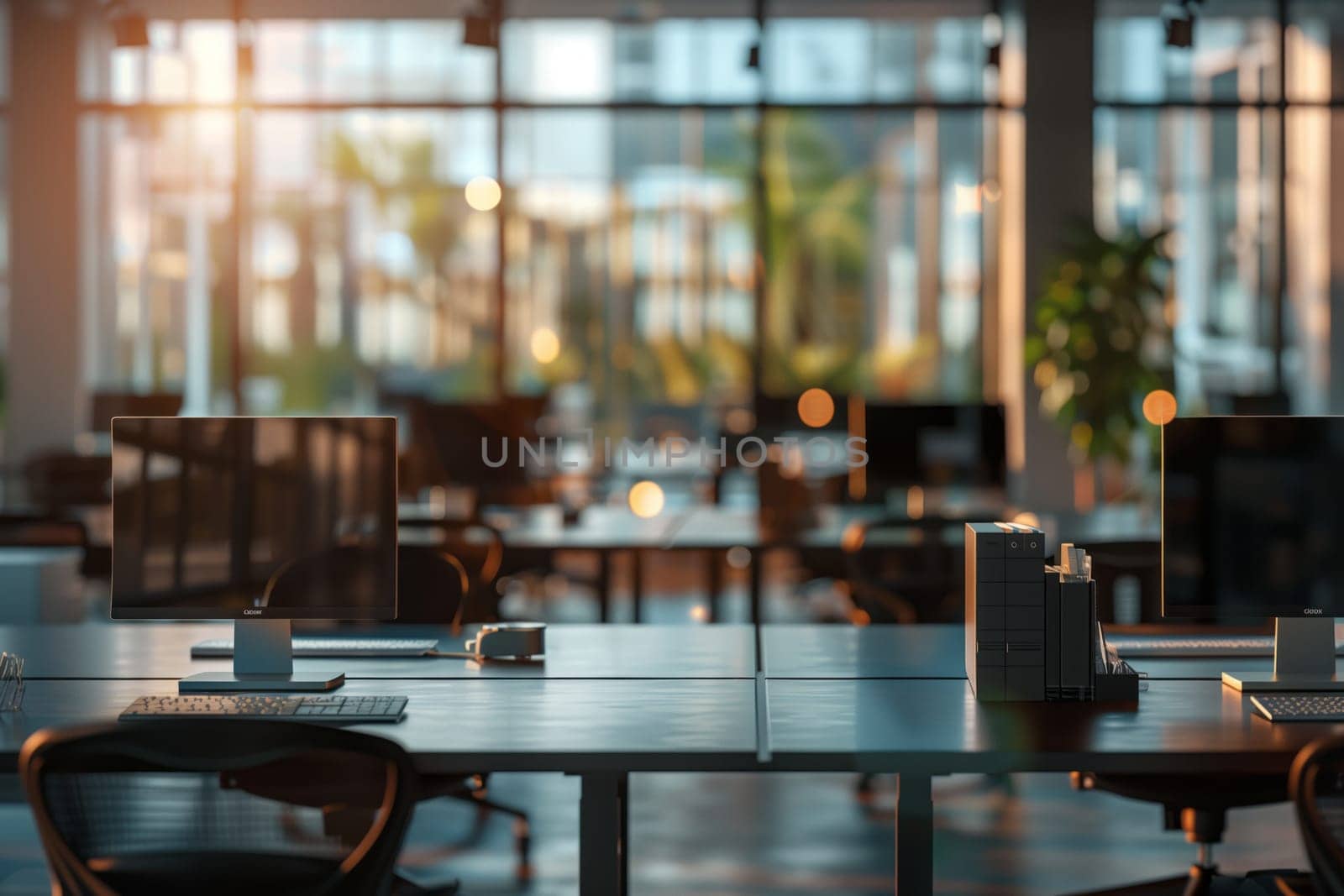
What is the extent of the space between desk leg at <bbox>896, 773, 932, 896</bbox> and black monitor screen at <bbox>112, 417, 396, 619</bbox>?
1033 mm

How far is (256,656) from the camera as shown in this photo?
105 inches

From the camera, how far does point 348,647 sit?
2.97 m

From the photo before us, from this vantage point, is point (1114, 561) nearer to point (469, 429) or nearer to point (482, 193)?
point (469, 429)

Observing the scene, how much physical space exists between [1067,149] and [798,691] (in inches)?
248

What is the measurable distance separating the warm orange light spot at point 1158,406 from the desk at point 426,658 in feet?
16.4

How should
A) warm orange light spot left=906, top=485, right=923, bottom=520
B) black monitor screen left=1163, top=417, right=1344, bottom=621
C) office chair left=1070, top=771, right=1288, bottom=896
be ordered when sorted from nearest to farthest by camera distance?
black monitor screen left=1163, top=417, right=1344, bottom=621, office chair left=1070, top=771, right=1288, bottom=896, warm orange light spot left=906, top=485, right=923, bottom=520

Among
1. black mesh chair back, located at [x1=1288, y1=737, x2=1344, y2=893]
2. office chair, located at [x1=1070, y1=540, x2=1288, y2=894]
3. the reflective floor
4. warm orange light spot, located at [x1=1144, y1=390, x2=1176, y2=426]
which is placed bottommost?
the reflective floor

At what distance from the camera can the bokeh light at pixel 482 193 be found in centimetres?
831

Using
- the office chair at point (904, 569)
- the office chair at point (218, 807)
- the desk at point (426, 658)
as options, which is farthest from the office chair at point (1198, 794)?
the office chair at point (904, 569)

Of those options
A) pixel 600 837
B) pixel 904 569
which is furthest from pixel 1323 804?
pixel 904 569

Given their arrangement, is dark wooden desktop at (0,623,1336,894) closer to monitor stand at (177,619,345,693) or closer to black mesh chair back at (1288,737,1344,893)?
monitor stand at (177,619,345,693)

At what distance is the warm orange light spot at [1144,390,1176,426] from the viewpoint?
7.73 metres

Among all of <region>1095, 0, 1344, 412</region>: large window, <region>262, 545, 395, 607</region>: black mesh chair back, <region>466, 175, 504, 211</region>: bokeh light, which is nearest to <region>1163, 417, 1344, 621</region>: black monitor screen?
<region>262, 545, 395, 607</region>: black mesh chair back

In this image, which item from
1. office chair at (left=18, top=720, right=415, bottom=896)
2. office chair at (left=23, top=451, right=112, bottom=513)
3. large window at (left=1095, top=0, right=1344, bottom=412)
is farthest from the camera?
large window at (left=1095, top=0, right=1344, bottom=412)
